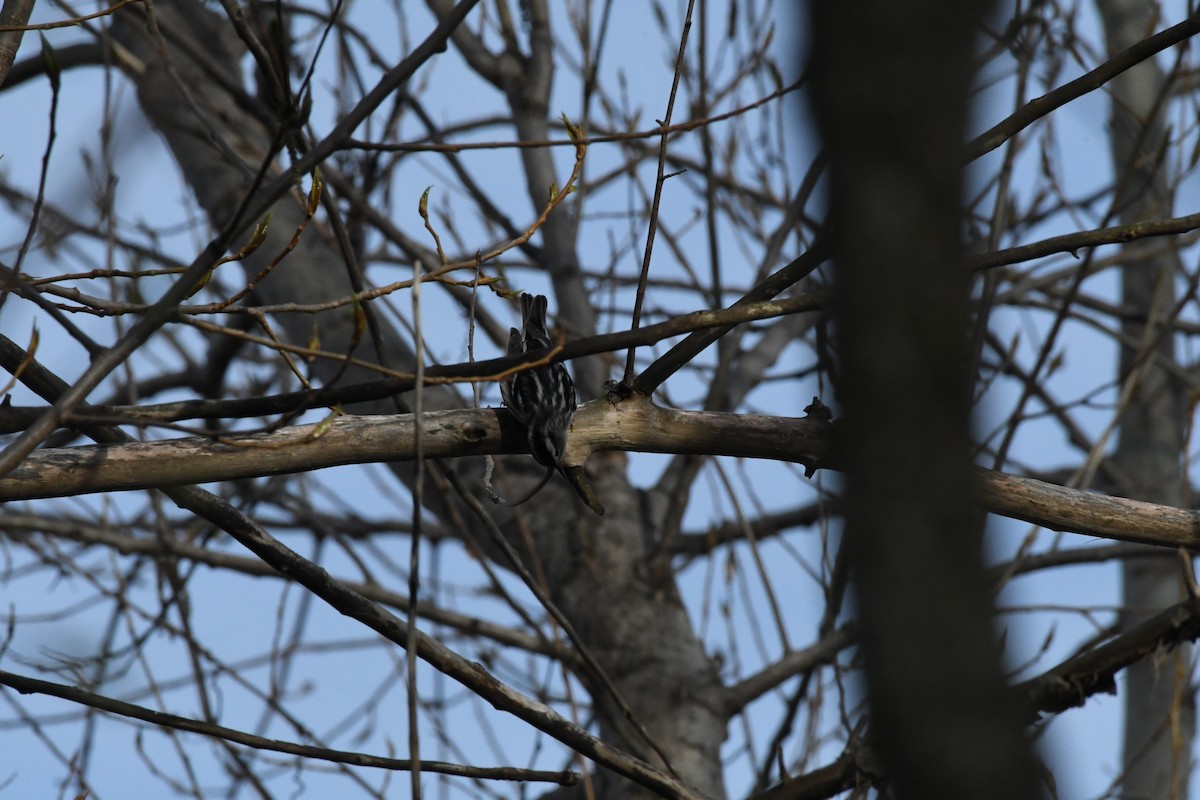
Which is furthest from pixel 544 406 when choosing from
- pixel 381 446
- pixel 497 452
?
pixel 381 446

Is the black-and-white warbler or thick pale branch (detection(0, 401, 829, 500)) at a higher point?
the black-and-white warbler

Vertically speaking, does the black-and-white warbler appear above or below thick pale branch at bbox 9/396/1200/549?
above

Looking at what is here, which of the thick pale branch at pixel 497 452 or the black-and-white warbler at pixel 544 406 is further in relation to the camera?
the black-and-white warbler at pixel 544 406

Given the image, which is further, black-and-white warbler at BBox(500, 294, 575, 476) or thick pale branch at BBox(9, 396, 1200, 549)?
black-and-white warbler at BBox(500, 294, 575, 476)

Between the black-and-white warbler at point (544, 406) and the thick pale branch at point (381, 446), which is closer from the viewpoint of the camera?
the thick pale branch at point (381, 446)

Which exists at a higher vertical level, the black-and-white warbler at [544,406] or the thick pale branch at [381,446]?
the black-and-white warbler at [544,406]

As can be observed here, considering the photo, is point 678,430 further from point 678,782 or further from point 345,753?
point 345,753

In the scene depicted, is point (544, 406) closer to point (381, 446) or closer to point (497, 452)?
point (497, 452)

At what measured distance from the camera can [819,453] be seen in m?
2.21

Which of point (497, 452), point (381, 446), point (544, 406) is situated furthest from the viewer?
point (544, 406)

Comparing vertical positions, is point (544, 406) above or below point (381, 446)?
above

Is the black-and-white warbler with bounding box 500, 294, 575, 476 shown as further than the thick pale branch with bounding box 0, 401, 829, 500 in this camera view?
Yes

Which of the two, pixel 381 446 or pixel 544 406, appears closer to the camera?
pixel 381 446

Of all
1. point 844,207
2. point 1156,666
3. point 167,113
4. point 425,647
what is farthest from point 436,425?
point 167,113
